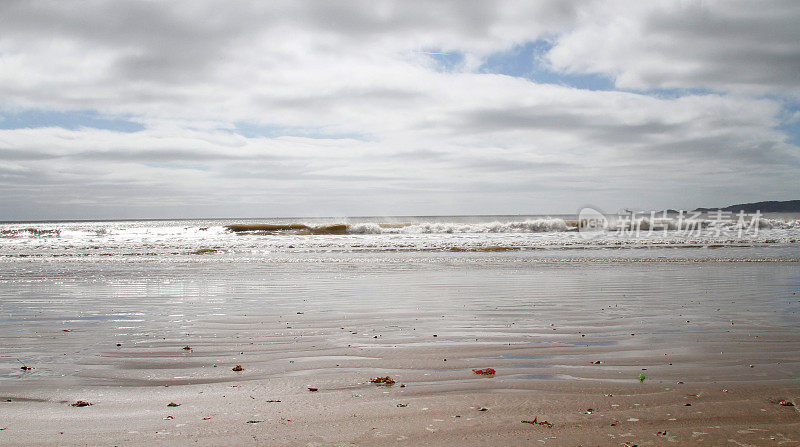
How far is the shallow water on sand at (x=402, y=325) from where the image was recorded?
489 cm

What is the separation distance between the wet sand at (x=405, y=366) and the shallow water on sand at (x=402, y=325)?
4cm

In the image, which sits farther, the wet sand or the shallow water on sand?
the shallow water on sand

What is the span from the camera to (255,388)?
428cm

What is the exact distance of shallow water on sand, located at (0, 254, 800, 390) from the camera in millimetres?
4895

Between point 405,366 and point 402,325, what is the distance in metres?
1.97

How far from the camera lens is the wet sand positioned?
3420 millimetres

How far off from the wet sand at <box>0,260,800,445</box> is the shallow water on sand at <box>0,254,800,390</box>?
0.04 m

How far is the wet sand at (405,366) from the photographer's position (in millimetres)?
3420

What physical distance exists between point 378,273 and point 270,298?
4.63m

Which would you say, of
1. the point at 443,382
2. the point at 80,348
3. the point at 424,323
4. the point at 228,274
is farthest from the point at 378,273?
the point at 443,382

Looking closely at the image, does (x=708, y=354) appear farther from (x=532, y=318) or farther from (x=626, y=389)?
(x=532, y=318)

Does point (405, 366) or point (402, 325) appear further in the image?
point (402, 325)

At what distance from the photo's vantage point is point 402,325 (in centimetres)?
691

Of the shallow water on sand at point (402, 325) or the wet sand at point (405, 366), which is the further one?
the shallow water on sand at point (402, 325)
